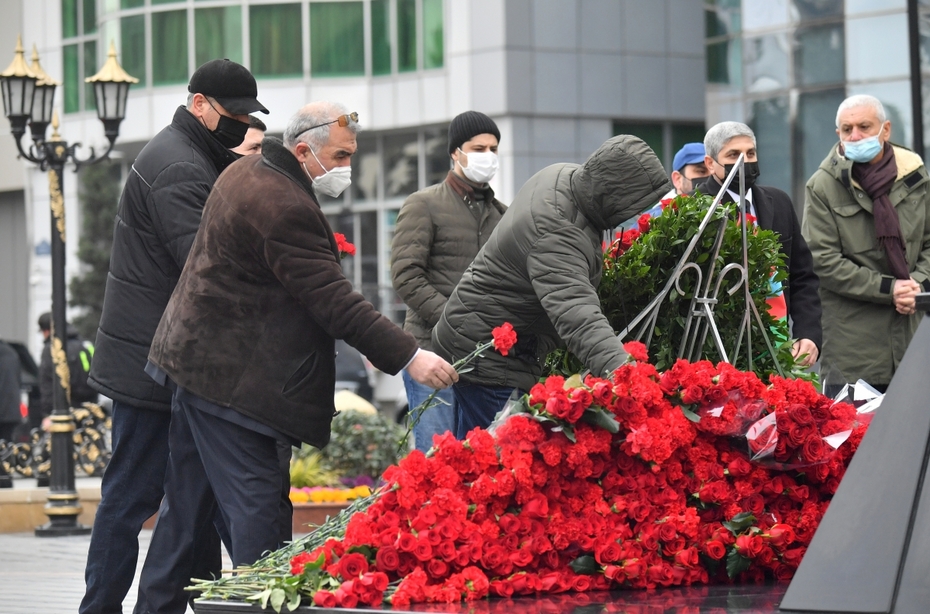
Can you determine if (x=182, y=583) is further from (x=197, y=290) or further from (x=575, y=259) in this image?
(x=575, y=259)

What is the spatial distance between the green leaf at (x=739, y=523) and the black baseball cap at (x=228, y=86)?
2.51 m

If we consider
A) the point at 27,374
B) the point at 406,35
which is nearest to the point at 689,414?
the point at 27,374

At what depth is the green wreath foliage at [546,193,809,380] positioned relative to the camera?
5410 mm

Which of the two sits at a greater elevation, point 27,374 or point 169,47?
point 169,47

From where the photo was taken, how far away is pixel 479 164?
7.53 meters

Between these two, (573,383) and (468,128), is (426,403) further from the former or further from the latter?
(468,128)

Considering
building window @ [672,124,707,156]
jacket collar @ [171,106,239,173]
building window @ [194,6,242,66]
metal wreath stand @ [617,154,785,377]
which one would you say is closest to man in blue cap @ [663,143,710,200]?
metal wreath stand @ [617,154,785,377]

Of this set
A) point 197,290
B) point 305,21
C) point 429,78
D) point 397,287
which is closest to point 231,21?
point 305,21

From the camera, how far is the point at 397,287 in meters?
7.71

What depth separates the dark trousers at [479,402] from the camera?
5961 mm

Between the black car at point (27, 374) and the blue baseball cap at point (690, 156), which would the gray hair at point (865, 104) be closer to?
the blue baseball cap at point (690, 156)

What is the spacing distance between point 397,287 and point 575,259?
99.2 inches

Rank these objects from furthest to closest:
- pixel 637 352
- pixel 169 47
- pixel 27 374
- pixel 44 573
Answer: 1. pixel 169 47
2. pixel 27 374
3. pixel 44 573
4. pixel 637 352

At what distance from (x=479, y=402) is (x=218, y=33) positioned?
27.9m
